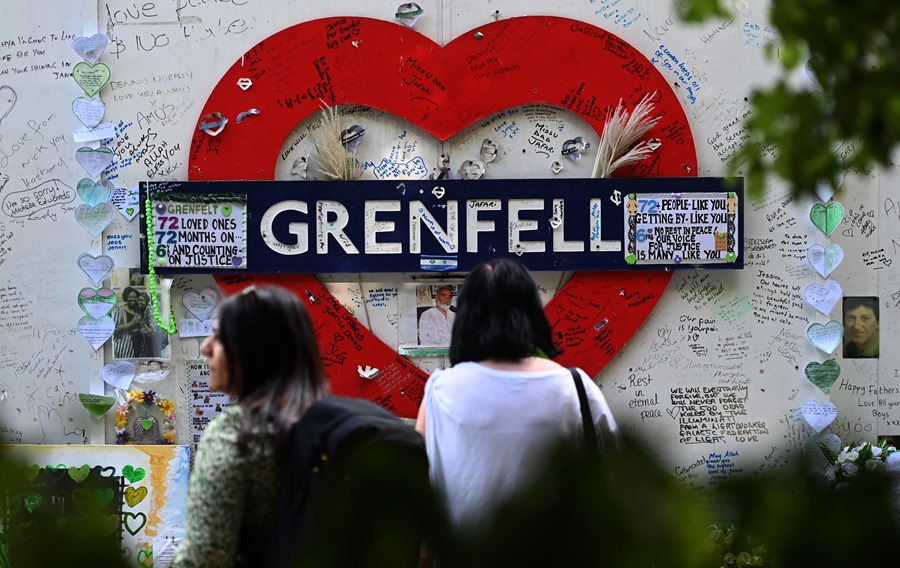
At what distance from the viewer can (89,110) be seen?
4.37 m

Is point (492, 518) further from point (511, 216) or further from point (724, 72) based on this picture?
point (724, 72)

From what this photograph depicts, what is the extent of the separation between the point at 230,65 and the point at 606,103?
1.72 meters

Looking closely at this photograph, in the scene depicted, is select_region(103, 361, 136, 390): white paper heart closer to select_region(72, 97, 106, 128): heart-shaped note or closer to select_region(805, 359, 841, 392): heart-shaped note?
select_region(72, 97, 106, 128): heart-shaped note

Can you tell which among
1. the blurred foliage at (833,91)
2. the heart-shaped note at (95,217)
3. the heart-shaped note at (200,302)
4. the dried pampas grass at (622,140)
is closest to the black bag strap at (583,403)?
the blurred foliage at (833,91)

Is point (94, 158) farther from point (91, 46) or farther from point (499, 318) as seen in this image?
point (499, 318)

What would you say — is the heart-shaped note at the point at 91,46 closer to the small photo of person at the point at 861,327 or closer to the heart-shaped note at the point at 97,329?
the heart-shaped note at the point at 97,329

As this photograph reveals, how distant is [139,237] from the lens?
4387 mm

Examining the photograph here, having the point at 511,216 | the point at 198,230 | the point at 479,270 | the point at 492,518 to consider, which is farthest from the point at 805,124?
the point at 198,230

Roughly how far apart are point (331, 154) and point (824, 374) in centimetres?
247

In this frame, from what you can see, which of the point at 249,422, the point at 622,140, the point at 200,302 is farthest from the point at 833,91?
the point at 200,302

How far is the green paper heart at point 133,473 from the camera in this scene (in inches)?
170

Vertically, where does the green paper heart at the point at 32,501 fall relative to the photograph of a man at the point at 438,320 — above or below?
above

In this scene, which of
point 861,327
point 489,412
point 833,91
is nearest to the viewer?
point 833,91

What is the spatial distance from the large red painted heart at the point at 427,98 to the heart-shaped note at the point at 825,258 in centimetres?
71
